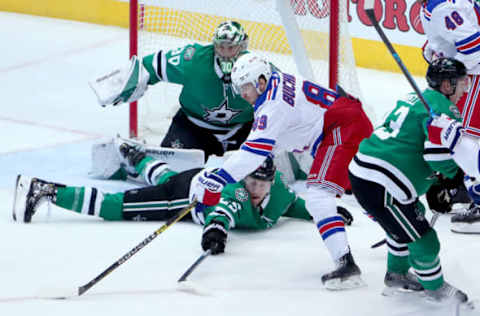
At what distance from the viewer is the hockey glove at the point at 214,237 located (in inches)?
165

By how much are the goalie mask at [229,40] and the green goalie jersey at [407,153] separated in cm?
164

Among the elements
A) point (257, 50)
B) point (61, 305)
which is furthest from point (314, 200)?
point (257, 50)

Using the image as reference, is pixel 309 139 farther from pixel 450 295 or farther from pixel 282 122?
pixel 450 295

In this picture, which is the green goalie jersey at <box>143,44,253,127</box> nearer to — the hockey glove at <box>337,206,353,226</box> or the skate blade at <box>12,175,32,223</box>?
the hockey glove at <box>337,206,353,226</box>

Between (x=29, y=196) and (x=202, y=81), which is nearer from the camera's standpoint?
(x=29, y=196)

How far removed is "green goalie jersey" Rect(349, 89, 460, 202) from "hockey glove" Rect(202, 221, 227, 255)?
2.99ft

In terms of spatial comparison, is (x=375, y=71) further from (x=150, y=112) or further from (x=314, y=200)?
(x=314, y=200)

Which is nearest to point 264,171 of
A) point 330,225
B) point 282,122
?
point 282,122

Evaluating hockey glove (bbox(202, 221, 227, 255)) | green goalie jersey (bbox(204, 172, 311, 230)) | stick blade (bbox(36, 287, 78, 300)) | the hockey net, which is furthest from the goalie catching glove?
stick blade (bbox(36, 287, 78, 300))

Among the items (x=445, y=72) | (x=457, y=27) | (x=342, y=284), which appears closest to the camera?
(x=445, y=72)

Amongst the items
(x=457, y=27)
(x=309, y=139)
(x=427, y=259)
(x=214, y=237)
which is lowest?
(x=214, y=237)

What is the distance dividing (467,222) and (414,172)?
1342 millimetres

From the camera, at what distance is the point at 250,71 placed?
398 cm

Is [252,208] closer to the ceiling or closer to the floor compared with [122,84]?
closer to the floor
